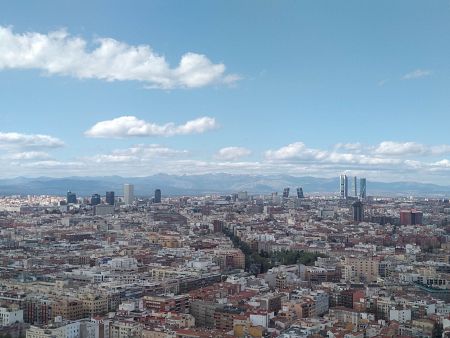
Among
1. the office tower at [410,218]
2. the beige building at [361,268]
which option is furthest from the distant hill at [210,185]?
the beige building at [361,268]

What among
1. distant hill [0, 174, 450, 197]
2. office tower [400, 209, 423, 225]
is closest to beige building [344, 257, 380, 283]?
office tower [400, 209, 423, 225]

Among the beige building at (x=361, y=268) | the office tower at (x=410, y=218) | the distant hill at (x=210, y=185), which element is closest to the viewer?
the beige building at (x=361, y=268)

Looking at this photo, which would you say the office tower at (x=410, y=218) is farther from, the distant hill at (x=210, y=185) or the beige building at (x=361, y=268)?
the distant hill at (x=210, y=185)

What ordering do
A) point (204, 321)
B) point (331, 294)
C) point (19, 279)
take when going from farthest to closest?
point (19, 279) → point (331, 294) → point (204, 321)

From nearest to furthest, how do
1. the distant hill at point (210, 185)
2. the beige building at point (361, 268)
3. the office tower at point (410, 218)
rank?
the beige building at point (361, 268) → the office tower at point (410, 218) → the distant hill at point (210, 185)

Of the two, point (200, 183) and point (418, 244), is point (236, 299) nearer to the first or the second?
point (418, 244)

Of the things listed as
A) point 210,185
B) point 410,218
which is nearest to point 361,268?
point 410,218

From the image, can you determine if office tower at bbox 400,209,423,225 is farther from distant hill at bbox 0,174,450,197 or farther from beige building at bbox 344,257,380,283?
distant hill at bbox 0,174,450,197

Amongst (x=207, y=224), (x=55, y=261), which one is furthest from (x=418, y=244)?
(x=55, y=261)
